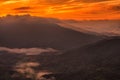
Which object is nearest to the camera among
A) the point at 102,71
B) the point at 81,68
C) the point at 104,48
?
the point at 102,71

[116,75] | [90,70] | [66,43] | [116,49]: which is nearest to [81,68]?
[90,70]

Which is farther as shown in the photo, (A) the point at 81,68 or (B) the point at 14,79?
(A) the point at 81,68

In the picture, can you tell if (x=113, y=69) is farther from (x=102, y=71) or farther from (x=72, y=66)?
(x=72, y=66)

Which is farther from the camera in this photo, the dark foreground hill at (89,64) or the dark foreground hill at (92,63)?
the dark foreground hill at (89,64)

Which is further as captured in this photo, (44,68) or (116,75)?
(44,68)

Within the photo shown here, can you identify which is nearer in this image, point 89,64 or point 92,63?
point 89,64

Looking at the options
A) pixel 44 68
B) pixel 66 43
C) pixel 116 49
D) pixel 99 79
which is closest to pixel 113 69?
pixel 99 79

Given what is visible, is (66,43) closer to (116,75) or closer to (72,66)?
(72,66)

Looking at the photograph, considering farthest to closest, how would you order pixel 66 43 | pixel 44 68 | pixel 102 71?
1. pixel 66 43
2. pixel 44 68
3. pixel 102 71

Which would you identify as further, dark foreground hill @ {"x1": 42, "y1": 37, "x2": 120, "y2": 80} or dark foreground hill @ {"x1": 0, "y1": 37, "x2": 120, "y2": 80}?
dark foreground hill @ {"x1": 0, "y1": 37, "x2": 120, "y2": 80}
